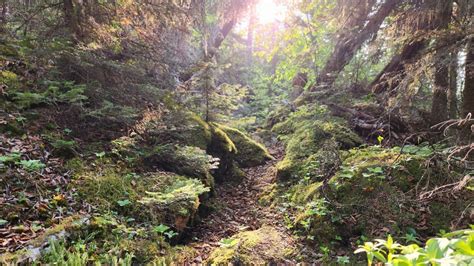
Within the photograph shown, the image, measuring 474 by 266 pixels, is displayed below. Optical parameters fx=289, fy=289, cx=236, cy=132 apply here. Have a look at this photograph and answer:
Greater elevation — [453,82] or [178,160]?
[453,82]

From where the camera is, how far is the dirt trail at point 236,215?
169 inches

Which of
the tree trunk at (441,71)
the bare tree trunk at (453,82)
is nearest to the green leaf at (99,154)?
the tree trunk at (441,71)

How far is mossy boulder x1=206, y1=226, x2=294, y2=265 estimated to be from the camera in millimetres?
3471

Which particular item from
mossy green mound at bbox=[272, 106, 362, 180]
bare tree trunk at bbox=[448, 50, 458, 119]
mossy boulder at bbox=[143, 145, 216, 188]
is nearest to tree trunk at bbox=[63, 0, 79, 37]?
mossy boulder at bbox=[143, 145, 216, 188]

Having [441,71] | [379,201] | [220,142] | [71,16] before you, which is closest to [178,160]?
[220,142]

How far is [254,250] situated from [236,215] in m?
1.62

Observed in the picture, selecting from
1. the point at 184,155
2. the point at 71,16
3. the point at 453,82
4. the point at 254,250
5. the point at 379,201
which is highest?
the point at 71,16

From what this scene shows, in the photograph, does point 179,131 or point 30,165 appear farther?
point 179,131

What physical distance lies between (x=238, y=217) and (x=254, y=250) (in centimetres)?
153

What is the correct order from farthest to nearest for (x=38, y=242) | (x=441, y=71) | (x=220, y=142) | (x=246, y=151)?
1. (x=246, y=151)
2. (x=220, y=142)
3. (x=441, y=71)
4. (x=38, y=242)

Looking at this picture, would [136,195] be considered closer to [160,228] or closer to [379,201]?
[160,228]

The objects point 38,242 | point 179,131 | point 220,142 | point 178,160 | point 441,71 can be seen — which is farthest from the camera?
point 220,142

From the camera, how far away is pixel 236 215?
5.34 meters

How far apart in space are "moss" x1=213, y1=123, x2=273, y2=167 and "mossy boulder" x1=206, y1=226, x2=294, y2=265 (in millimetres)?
3955
